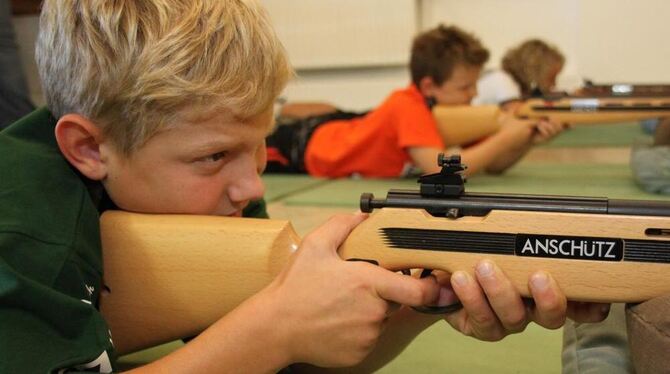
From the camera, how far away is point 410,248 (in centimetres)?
87

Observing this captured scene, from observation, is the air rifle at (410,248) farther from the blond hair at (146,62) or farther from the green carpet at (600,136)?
the green carpet at (600,136)

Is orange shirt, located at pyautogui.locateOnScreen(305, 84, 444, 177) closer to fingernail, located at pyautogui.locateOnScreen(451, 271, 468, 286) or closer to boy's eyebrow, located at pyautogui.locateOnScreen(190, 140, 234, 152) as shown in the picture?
Answer: boy's eyebrow, located at pyautogui.locateOnScreen(190, 140, 234, 152)

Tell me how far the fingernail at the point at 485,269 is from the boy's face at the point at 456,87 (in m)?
2.66

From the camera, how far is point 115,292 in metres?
0.99

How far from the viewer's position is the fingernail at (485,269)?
83 cm

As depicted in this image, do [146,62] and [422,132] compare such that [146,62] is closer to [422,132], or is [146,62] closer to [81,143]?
[81,143]

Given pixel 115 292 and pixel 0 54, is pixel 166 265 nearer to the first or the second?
pixel 115 292

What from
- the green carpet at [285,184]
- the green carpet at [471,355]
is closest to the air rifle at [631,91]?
the green carpet at [285,184]

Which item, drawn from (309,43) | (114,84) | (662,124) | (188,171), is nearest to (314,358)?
(188,171)

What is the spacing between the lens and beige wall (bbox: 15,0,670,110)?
6.03 m

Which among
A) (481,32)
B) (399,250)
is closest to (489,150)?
(399,250)

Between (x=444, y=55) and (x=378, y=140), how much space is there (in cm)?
52

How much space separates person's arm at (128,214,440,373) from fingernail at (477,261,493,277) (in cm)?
7

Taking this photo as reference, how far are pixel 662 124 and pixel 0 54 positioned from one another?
107 inches
